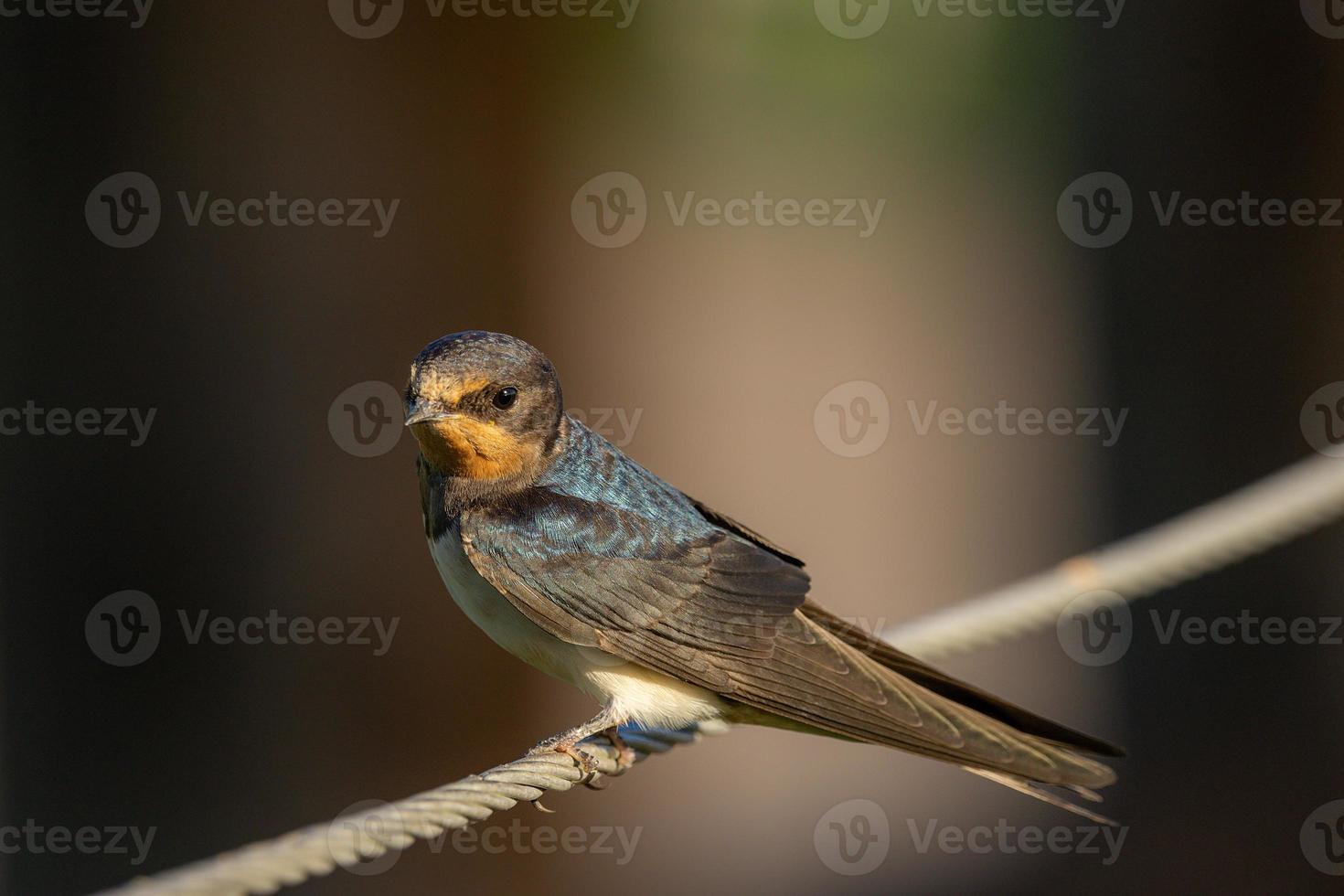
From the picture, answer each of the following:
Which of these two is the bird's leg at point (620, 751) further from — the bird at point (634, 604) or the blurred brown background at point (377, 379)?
the blurred brown background at point (377, 379)

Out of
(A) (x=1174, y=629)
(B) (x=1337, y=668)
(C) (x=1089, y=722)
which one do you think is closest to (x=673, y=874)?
(C) (x=1089, y=722)

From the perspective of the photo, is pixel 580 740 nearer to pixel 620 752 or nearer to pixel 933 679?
pixel 620 752

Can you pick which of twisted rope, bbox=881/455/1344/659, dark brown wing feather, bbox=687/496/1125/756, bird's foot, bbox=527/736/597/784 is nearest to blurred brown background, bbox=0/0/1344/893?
twisted rope, bbox=881/455/1344/659

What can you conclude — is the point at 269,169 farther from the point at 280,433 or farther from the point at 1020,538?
the point at 1020,538

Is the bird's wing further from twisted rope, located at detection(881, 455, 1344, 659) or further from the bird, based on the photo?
twisted rope, located at detection(881, 455, 1344, 659)

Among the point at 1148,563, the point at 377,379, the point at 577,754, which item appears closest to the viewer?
the point at 577,754

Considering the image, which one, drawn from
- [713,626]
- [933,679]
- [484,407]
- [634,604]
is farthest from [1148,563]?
A: [484,407]
